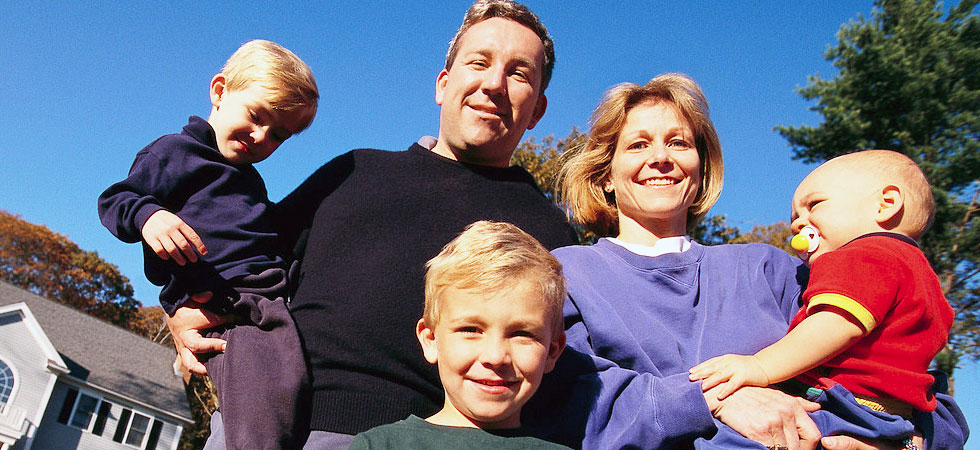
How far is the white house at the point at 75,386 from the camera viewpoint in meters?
22.7

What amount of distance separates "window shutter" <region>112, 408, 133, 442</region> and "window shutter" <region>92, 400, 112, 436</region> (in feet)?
1.57

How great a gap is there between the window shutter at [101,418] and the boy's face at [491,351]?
87.7ft

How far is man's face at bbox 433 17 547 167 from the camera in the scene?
10.6 feet

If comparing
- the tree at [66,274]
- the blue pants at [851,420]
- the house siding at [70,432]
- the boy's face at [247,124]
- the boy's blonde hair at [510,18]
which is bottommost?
the house siding at [70,432]

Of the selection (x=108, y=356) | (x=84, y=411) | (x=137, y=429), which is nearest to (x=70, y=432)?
(x=84, y=411)

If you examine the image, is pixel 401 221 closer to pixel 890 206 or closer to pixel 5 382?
pixel 890 206

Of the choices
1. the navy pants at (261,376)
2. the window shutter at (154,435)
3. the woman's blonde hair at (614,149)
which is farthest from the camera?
the window shutter at (154,435)

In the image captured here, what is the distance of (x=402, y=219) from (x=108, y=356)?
2823 centimetres

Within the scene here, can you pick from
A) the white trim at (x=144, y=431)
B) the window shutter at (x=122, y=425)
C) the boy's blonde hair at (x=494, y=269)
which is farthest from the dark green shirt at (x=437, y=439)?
the white trim at (x=144, y=431)

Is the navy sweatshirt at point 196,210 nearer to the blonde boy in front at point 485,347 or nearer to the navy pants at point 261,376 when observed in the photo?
the navy pants at point 261,376

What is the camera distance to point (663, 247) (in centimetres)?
280

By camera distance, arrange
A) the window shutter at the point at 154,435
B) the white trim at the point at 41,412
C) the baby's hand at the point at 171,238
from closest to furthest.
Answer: the baby's hand at the point at 171,238 → the white trim at the point at 41,412 → the window shutter at the point at 154,435

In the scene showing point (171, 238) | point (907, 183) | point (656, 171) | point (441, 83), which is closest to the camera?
point (907, 183)

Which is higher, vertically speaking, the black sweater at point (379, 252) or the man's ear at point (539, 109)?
the man's ear at point (539, 109)
